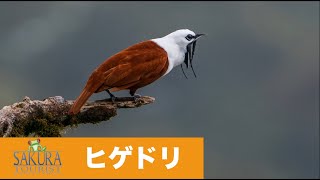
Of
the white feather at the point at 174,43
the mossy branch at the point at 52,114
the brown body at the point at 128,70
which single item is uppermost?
the white feather at the point at 174,43

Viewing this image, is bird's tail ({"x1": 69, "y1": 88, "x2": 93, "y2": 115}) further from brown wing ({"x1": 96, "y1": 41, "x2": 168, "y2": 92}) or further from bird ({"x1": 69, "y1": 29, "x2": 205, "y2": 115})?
brown wing ({"x1": 96, "y1": 41, "x2": 168, "y2": 92})

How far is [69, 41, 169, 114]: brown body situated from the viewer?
9.16 metres

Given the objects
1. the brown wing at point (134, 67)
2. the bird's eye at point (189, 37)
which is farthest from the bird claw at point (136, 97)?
the bird's eye at point (189, 37)

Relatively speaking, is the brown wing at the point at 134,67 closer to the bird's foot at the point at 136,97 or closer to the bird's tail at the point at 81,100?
the bird's tail at the point at 81,100

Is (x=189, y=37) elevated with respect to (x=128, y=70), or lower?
elevated

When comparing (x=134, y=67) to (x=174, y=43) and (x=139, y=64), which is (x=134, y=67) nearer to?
(x=139, y=64)

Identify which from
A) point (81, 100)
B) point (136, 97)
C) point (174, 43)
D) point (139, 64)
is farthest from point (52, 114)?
point (174, 43)

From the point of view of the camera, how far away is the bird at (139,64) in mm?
9164

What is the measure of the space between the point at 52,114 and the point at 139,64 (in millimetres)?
1942

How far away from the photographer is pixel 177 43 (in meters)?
9.88

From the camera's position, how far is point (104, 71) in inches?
363

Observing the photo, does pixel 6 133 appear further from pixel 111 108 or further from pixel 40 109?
pixel 111 108

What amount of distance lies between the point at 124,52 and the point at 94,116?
135cm

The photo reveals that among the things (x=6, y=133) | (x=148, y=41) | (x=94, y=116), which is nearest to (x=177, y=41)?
(x=148, y=41)
